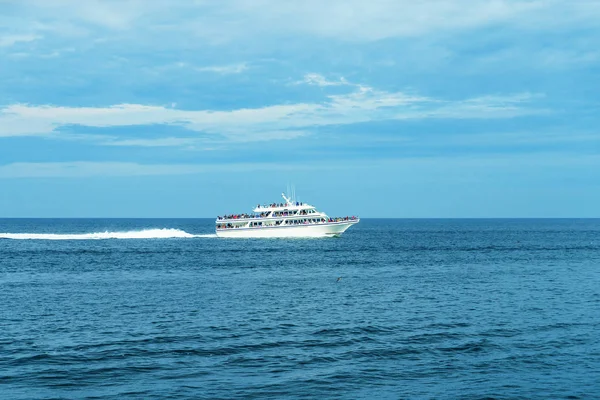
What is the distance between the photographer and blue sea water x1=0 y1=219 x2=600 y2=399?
910 inches

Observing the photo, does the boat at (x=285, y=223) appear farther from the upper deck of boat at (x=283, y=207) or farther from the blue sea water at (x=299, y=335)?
the blue sea water at (x=299, y=335)

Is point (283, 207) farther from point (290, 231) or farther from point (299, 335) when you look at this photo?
point (299, 335)

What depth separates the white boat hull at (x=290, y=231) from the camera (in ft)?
414

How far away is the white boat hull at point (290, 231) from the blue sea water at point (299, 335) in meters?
63.5

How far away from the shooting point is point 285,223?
126250 mm

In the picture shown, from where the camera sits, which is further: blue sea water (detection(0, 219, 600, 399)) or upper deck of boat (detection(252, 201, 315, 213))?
upper deck of boat (detection(252, 201, 315, 213))

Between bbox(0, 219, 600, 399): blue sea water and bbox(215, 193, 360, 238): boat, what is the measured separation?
63.7m

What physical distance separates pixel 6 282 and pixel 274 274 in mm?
24332

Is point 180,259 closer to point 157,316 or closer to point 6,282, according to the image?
point 6,282

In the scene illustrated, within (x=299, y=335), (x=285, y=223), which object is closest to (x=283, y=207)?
(x=285, y=223)

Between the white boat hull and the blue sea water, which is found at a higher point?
the white boat hull

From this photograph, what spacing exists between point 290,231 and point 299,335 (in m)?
94.6

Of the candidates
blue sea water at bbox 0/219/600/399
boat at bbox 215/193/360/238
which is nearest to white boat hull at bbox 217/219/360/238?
boat at bbox 215/193/360/238

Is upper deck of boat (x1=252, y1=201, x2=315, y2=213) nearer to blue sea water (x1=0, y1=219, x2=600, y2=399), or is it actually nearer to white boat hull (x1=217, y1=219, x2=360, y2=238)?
white boat hull (x1=217, y1=219, x2=360, y2=238)
